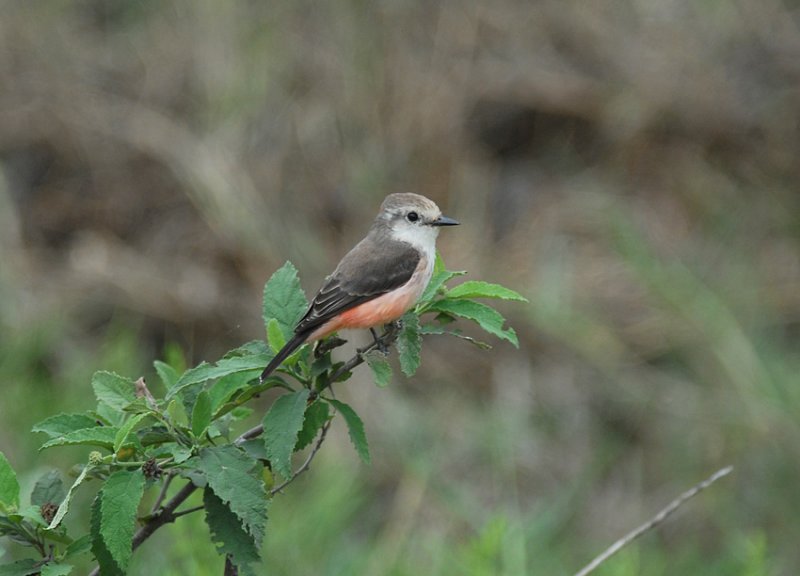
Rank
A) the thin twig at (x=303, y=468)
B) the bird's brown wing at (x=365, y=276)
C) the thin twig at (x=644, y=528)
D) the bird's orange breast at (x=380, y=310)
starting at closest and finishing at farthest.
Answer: the thin twig at (x=303, y=468), the thin twig at (x=644, y=528), the bird's orange breast at (x=380, y=310), the bird's brown wing at (x=365, y=276)

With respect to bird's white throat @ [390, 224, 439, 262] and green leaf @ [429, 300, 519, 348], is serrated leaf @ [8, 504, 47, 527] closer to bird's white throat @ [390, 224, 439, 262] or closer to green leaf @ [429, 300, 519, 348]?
green leaf @ [429, 300, 519, 348]

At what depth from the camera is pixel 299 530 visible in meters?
4.25

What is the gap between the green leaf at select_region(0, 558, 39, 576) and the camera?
1936 mm

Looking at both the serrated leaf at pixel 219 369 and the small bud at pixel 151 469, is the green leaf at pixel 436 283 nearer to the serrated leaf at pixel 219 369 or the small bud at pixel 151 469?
the serrated leaf at pixel 219 369

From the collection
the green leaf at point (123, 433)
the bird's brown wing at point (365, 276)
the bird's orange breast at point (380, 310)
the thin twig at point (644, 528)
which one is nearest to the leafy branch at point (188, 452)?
the green leaf at point (123, 433)

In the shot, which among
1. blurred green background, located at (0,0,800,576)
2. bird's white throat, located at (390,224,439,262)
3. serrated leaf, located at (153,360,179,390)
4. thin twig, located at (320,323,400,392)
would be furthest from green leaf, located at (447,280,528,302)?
blurred green background, located at (0,0,800,576)

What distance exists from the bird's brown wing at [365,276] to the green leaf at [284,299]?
65cm

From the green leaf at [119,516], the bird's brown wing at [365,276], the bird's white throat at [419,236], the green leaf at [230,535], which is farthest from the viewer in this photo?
the bird's white throat at [419,236]

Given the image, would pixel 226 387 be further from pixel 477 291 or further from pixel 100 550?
pixel 477 291

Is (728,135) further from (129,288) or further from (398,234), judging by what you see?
(398,234)

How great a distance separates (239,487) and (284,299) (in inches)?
21.9

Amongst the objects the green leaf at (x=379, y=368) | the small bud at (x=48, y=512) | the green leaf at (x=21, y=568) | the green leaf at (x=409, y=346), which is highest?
the green leaf at (x=409, y=346)

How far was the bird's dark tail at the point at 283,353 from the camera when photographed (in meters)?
2.11

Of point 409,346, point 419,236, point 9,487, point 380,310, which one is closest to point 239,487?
point 9,487
